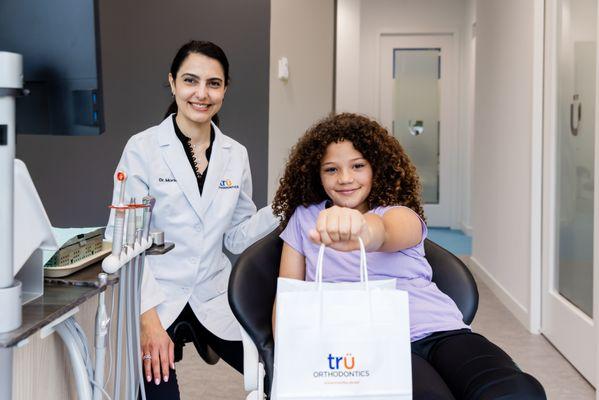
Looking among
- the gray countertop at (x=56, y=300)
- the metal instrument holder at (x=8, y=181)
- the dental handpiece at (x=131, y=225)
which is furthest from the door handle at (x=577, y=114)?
the metal instrument holder at (x=8, y=181)

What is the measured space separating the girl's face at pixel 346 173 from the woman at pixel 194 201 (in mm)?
255

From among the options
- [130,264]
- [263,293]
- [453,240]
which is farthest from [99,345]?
[453,240]

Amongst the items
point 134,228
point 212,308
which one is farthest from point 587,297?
point 134,228

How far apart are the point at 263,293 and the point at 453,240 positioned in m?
5.67

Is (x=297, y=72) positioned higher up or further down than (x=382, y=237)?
higher up

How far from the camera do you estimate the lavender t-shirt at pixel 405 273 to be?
1.56 meters

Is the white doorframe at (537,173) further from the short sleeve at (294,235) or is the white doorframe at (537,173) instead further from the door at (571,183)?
the short sleeve at (294,235)

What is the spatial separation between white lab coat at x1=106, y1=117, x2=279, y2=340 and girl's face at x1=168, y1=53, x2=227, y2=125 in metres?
0.09

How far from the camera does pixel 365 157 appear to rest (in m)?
1.75

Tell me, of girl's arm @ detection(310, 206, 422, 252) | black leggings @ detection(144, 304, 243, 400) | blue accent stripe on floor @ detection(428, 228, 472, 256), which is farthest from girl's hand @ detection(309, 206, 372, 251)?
blue accent stripe on floor @ detection(428, 228, 472, 256)

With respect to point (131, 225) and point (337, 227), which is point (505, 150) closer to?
point (337, 227)

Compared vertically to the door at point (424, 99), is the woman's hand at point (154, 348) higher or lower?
lower

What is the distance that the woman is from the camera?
1.89 meters

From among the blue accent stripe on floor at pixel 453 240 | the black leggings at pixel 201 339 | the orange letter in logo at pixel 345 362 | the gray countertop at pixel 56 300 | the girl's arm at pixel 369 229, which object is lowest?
the blue accent stripe on floor at pixel 453 240
